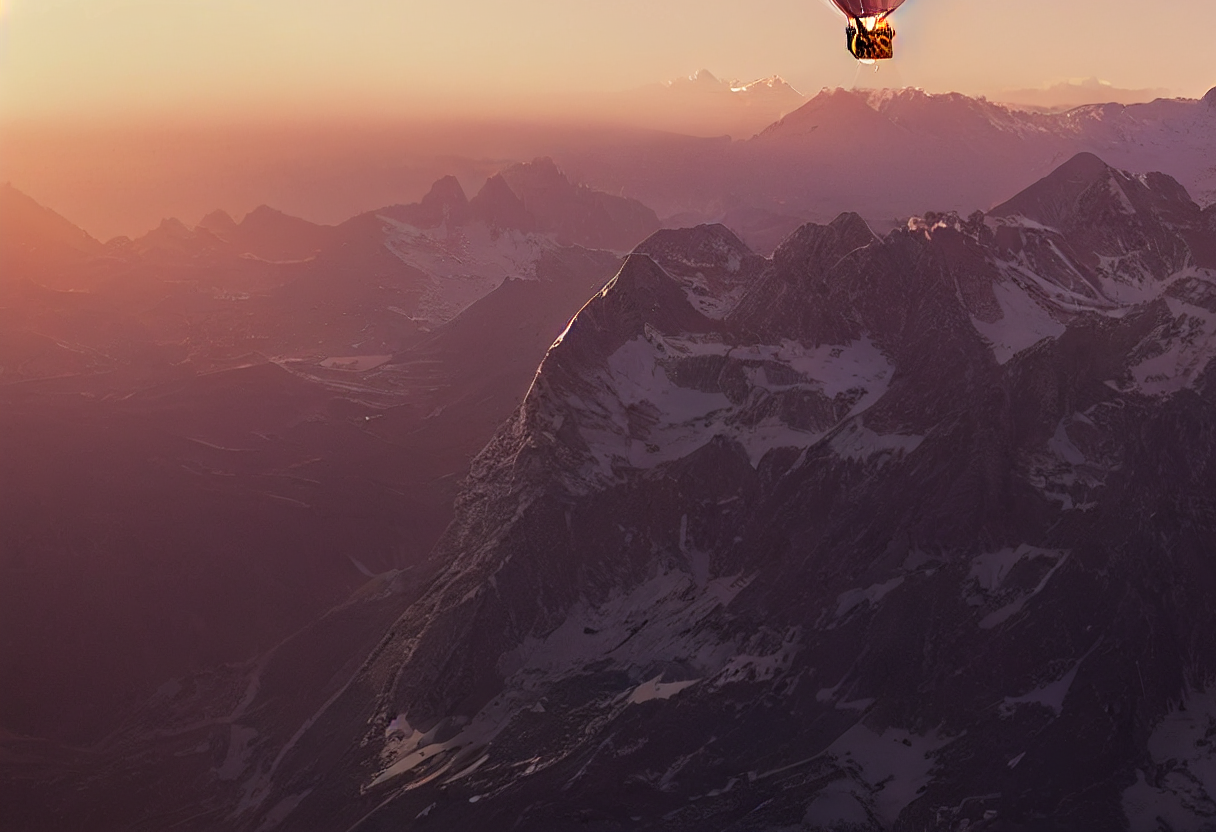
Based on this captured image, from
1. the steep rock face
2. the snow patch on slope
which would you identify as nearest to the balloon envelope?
the steep rock face

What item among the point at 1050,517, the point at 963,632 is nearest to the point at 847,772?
the point at 963,632

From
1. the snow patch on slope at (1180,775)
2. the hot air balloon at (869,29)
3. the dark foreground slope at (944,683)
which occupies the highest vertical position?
the hot air balloon at (869,29)

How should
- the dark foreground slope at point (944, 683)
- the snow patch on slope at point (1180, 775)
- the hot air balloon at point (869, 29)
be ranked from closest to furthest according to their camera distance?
the hot air balloon at point (869, 29), the snow patch on slope at point (1180, 775), the dark foreground slope at point (944, 683)

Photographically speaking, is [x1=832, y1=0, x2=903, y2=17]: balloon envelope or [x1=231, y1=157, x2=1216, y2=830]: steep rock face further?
[x1=231, y1=157, x2=1216, y2=830]: steep rock face

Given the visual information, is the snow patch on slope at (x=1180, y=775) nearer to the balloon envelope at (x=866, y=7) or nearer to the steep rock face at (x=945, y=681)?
the steep rock face at (x=945, y=681)

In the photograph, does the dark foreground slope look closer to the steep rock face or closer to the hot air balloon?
the steep rock face

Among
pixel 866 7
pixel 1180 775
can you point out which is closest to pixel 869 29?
pixel 866 7

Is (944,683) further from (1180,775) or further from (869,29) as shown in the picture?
(869,29)

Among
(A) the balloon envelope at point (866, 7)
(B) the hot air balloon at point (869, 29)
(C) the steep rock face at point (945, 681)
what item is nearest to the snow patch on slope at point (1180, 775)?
(C) the steep rock face at point (945, 681)

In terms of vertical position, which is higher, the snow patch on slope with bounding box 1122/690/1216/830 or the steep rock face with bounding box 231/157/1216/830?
the steep rock face with bounding box 231/157/1216/830
